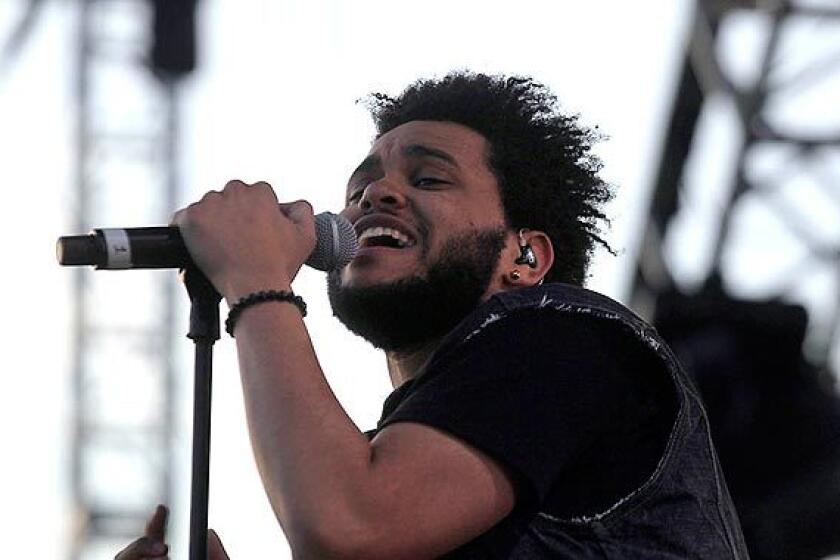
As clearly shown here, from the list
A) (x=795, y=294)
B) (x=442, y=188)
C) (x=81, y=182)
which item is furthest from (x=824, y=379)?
(x=442, y=188)

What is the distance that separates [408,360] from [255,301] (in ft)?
1.83

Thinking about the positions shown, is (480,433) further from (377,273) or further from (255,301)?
(377,273)

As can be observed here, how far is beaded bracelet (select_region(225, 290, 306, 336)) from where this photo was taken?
2.97 metres

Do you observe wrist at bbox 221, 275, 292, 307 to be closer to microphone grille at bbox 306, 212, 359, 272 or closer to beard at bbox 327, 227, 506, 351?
microphone grille at bbox 306, 212, 359, 272

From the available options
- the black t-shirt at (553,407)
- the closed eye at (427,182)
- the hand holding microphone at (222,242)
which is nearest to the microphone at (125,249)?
the hand holding microphone at (222,242)

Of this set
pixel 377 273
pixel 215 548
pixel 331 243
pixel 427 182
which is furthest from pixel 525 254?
pixel 215 548

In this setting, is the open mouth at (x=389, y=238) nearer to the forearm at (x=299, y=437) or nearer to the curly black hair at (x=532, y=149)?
the curly black hair at (x=532, y=149)

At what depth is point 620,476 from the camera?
2998 millimetres

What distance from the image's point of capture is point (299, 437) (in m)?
2.83

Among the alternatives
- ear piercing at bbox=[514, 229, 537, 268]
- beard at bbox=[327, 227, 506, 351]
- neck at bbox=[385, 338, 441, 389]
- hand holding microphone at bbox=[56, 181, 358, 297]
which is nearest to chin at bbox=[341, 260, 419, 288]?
beard at bbox=[327, 227, 506, 351]

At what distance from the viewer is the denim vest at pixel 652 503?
2.94 metres

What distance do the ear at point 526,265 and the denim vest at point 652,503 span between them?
42cm

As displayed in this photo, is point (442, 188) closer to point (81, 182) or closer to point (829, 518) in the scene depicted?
point (829, 518)

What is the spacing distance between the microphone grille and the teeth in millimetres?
274
